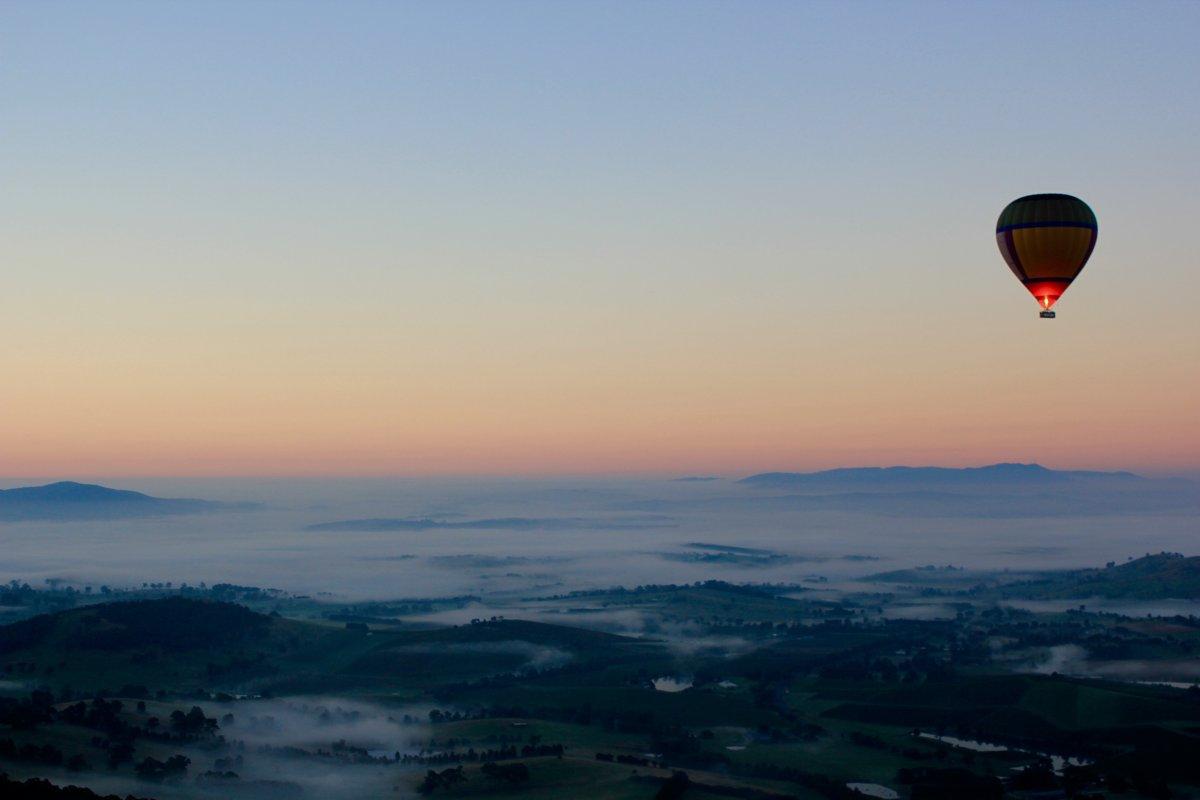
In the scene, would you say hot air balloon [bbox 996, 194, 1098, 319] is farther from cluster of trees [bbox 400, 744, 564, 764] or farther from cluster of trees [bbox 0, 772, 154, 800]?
cluster of trees [bbox 0, 772, 154, 800]

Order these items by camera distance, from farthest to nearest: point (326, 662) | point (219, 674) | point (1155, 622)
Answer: point (1155, 622)
point (326, 662)
point (219, 674)

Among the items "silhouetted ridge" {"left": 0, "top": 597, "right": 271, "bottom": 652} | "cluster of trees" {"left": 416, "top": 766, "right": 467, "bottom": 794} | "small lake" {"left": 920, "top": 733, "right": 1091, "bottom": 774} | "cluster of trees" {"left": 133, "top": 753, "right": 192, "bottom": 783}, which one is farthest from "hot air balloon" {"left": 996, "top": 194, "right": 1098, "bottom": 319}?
"silhouetted ridge" {"left": 0, "top": 597, "right": 271, "bottom": 652}

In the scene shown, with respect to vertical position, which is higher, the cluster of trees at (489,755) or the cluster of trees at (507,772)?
the cluster of trees at (507,772)

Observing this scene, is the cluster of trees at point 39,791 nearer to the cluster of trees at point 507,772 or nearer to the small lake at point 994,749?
the cluster of trees at point 507,772

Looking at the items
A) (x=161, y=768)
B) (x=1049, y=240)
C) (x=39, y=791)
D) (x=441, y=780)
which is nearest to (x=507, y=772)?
(x=441, y=780)

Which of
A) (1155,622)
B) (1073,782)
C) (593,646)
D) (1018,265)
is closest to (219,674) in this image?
(593,646)

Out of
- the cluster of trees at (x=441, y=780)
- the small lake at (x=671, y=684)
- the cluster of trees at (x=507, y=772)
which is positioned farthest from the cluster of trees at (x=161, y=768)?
the small lake at (x=671, y=684)

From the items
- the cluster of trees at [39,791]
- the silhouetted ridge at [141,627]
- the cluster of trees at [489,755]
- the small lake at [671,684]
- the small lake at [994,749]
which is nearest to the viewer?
the cluster of trees at [39,791]

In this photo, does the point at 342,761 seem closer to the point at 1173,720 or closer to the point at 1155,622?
the point at 1173,720

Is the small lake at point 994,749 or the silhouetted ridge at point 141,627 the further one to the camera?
the silhouetted ridge at point 141,627
